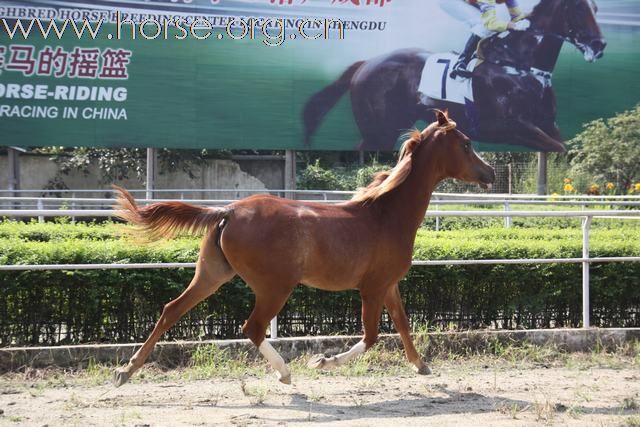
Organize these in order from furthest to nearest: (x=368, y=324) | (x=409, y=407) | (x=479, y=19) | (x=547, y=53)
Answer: (x=547, y=53), (x=479, y=19), (x=368, y=324), (x=409, y=407)

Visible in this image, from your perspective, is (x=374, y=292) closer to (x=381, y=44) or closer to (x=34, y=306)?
(x=34, y=306)

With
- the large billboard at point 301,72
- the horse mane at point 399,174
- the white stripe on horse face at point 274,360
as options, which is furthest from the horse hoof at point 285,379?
the large billboard at point 301,72

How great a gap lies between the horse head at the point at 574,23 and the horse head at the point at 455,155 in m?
15.4

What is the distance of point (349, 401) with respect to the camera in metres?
6.24

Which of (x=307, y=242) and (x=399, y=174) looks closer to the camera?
(x=307, y=242)

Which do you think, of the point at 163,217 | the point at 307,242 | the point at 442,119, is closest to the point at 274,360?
the point at 307,242

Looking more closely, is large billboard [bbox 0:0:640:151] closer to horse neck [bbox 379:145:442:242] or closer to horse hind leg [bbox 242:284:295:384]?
horse neck [bbox 379:145:442:242]

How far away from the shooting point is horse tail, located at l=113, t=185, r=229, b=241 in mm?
6332

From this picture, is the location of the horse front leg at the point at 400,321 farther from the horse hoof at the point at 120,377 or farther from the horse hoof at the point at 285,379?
the horse hoof at the point at 120,377

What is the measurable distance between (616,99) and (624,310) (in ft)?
48.0

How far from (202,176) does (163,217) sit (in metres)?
19.2

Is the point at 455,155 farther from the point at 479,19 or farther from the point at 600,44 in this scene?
the point at 600,44

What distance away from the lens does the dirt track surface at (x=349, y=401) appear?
564cm

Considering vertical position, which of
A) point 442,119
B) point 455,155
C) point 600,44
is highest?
point 600,44
